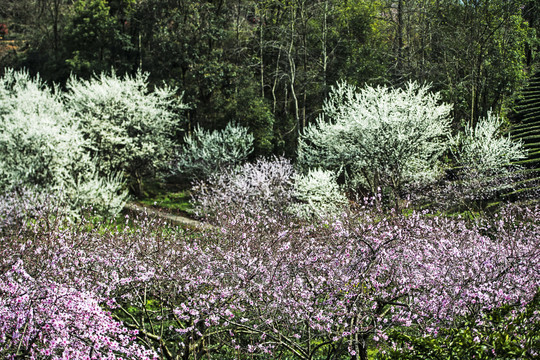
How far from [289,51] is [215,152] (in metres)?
7.11

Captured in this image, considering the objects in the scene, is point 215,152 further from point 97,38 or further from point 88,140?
point 97,38

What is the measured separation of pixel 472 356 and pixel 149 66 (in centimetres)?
2820

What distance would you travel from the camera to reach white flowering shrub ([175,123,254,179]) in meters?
22.7

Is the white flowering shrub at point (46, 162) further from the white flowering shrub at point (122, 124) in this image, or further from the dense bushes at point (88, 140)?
A: the white flowering shrub at point (122, 124)

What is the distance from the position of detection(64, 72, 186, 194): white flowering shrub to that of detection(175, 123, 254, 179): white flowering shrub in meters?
1.53

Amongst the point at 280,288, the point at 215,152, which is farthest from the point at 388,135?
the point at 280,288

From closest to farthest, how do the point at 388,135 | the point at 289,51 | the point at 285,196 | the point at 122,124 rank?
1. the point at 388,135
2. the point at 285,196
3. the point at 122,124
4. the point at 289,51

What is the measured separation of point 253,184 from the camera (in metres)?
16.4

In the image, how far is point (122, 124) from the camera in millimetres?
22016

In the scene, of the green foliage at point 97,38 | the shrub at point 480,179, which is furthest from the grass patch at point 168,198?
the shrub at point 480,179

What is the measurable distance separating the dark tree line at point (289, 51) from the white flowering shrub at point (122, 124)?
3.81 metres

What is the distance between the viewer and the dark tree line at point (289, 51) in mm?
23281

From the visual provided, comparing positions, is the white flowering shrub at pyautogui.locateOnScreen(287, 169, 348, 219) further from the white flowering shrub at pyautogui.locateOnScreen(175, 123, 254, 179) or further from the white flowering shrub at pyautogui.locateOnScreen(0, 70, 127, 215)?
the white flowering shrub at pyautogui.locateOnScreen(175, 123, 254, 179)

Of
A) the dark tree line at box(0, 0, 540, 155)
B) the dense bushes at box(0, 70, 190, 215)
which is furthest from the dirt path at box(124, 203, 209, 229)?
the dark tree line at box(0, 0, 540, 155)
